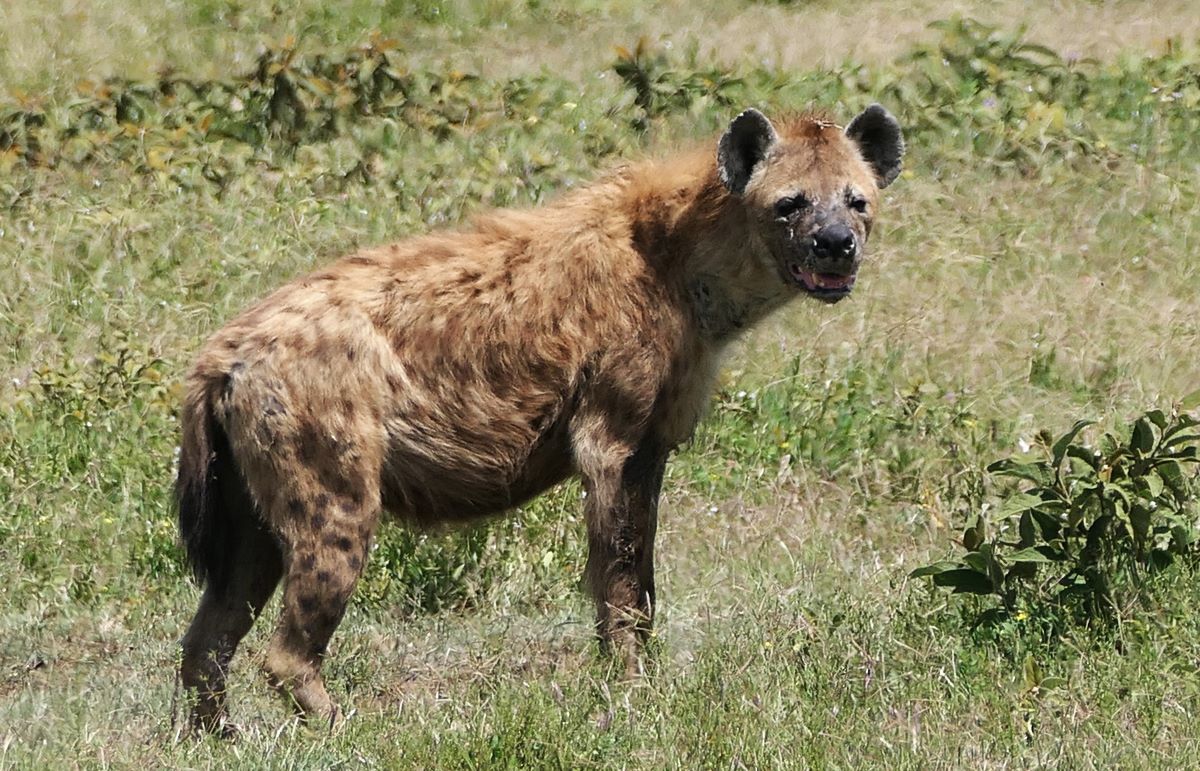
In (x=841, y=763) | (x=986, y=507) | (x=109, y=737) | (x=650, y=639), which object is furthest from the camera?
(x=986, y=507)

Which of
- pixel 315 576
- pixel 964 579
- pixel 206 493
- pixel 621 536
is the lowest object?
pixel 964 579

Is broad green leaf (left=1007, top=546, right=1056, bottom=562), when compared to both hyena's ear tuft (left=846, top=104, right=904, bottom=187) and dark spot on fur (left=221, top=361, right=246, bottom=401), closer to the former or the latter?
hyena's ear tuft (left=846, top=104, right=904, bottom=187)

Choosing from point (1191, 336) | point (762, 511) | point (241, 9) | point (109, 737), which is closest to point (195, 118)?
point (241, 9)

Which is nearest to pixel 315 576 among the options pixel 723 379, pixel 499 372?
pixel 499 372

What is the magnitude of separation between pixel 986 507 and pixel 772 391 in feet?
4.82

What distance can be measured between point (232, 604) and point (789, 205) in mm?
1834

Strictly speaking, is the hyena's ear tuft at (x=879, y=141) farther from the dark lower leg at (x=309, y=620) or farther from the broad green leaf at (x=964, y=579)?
the dark lower leg at (x=309, y=620)

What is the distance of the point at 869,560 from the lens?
5.75 meters

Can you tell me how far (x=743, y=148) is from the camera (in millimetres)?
4969

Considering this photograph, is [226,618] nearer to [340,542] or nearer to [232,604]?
[232,604]

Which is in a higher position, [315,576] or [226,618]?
[315,576]

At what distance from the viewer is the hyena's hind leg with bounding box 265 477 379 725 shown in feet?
14.3

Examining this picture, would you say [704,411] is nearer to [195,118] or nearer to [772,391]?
[772,391]

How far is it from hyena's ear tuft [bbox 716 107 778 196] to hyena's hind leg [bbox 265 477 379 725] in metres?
1.34
